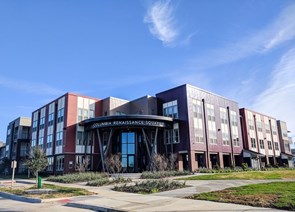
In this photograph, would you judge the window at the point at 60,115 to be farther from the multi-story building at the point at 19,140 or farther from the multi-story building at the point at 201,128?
the multi-story building at the point at 19,140

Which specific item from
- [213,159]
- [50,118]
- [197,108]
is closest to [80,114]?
[50,118]

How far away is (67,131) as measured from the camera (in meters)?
40.8

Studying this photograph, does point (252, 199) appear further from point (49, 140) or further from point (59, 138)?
point (49, 140)

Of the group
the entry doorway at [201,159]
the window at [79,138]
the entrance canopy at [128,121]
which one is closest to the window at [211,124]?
the entry doorway at [201,159]

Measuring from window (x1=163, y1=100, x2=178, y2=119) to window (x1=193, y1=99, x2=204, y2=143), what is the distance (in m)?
2.98

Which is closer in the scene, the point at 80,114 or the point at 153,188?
the point at 153,188

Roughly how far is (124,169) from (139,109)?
1093cm

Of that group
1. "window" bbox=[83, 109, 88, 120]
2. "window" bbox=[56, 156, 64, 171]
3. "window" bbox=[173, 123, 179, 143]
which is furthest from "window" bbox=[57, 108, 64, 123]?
"window" bbox=[173, 123, 179, 143]

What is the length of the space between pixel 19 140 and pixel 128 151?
113 ft

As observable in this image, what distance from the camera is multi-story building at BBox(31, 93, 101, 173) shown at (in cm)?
4062

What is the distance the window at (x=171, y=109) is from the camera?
41.5m

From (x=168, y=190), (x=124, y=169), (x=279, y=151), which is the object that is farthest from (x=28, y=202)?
(x=279, y=151)

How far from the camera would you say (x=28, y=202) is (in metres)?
14.8

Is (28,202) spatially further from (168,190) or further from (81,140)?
(81,140)
